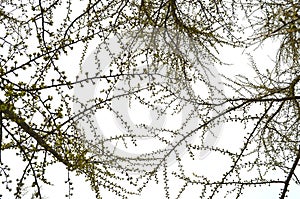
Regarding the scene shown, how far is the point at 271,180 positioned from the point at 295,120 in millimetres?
959

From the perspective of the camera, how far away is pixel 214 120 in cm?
432

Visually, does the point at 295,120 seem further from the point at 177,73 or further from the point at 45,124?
the point at 45,124

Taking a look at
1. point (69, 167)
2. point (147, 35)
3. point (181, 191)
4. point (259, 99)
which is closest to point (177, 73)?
point (147, 35)

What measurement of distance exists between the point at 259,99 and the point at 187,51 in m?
1.03

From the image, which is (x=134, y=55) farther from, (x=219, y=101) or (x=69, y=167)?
(x=69, y=167)

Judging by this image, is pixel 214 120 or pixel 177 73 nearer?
pixel 214 120

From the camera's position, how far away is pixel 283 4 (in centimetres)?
420

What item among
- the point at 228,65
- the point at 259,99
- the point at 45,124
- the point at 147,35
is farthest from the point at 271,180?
the point at 45,124

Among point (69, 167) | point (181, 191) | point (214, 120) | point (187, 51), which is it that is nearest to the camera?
point (69, 167)

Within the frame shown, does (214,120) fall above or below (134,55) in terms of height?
below

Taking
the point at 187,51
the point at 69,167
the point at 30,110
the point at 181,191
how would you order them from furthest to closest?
the point at 187,51
the point at 181,191
the point at 69,167
the point at 30,110

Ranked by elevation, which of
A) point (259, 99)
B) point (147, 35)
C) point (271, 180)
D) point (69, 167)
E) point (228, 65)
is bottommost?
point (69, 167)

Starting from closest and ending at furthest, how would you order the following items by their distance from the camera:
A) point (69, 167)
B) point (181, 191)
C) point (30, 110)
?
point (30, 110) < point (69, 167) < point (181, 191)

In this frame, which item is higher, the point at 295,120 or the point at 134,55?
the point at 134,55
